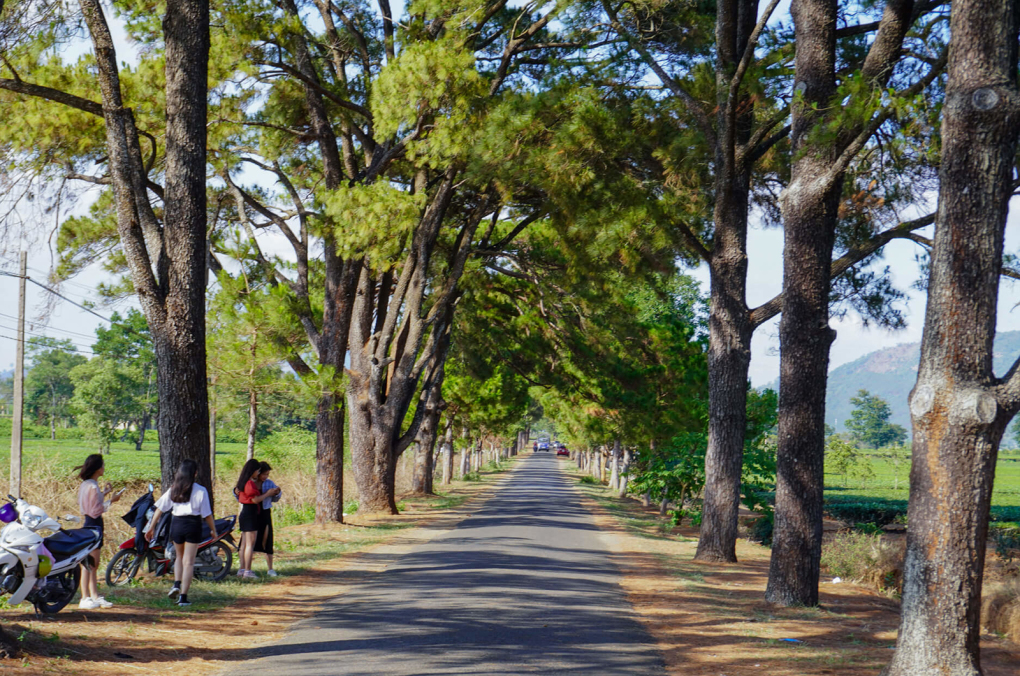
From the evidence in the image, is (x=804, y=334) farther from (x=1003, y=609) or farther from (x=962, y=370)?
(x=1003, y=609)

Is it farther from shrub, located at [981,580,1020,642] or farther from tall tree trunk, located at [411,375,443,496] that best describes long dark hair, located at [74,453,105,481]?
tall tree trunk, located at [411,375,443,496]

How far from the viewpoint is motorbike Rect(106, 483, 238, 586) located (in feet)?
34.7

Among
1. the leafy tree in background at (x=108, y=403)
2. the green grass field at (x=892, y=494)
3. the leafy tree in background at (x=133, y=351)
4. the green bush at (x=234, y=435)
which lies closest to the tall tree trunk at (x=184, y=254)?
the green grass field at (x=892, y=494)

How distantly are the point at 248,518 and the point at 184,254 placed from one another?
11.4 feet

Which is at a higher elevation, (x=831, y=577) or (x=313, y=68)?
(x=313, y=68)

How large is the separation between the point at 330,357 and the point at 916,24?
44.2ft

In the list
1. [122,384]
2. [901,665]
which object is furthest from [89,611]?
[122,384]

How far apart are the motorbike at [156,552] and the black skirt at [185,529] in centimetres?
→ 18

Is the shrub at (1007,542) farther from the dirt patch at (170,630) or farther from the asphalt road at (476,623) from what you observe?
the dirt patch at (170,630)

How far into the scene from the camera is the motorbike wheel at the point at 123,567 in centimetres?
1070

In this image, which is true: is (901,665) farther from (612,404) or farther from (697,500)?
(612,404)

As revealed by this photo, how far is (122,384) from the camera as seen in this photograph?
7756 centimetres

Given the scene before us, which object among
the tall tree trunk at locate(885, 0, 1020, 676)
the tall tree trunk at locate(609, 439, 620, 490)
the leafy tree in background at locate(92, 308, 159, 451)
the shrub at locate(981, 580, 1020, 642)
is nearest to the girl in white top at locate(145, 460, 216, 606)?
the tall tree trunk at locate(885, 0, 1020, 676)

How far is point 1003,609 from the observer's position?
1175 centimetres
